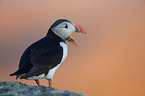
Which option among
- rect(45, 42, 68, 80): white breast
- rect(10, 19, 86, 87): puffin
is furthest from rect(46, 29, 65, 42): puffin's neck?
rect(45, 42, 68, 80): white breast

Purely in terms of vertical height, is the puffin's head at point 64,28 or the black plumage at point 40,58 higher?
the puffin's head at point 64,28

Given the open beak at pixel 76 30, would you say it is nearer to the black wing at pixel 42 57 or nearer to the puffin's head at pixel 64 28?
the puffin's head at pixel 64 28

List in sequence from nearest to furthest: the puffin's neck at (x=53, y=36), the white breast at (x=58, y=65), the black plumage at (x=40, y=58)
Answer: the black plumage at (x=40, y=58) < the white breast at (x=58, y=65) < the puffin's neck at (x=53, y=36)

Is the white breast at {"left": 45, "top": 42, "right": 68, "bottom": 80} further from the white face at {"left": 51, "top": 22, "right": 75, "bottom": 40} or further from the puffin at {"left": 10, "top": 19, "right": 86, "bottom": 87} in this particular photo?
the white face at {"left": 51, "top": 22, "right": 75, "bottom": 40}

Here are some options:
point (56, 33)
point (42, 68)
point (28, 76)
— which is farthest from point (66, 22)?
point (28, 76)

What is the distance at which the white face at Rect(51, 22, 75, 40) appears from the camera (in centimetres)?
604

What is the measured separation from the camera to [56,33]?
6.06 metres

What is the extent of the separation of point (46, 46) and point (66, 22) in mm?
1037

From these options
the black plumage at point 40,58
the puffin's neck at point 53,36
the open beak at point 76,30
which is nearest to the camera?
the black plumage at point 40,58

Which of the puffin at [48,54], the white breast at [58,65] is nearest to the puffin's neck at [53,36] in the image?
the puffin at [48,54]

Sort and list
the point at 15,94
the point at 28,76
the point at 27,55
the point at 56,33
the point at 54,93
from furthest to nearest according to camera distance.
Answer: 1. the point at 56,33
2. the point at 27,55
3. the point at 28,76
4. the point at 15,94
5. the point at 54,93

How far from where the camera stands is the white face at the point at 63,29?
19.8 ft

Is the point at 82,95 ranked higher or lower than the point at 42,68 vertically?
lower

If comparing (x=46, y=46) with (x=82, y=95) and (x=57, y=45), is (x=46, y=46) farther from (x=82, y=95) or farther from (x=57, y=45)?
(x=82, y=95)
